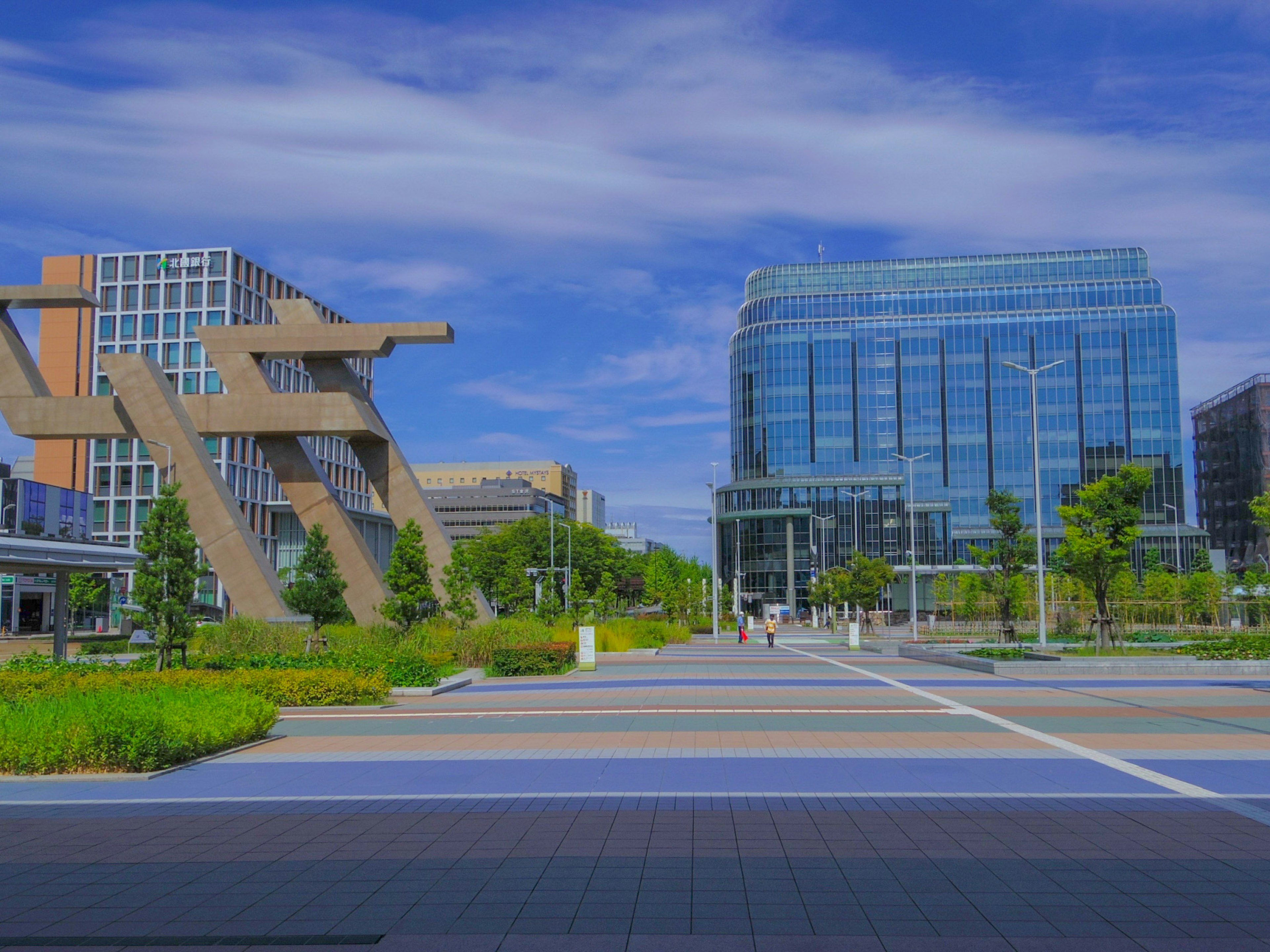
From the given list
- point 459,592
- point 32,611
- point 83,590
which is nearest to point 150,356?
point 32,611

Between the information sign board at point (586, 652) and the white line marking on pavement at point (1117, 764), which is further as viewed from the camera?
the information sign board at point (586, 652)

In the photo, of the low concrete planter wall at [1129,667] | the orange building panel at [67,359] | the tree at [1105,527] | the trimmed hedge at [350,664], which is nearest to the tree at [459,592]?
the trimmed hedge at [350,664]

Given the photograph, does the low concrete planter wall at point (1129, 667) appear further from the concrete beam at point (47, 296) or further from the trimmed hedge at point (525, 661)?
the concrete beam at point (47, 296)

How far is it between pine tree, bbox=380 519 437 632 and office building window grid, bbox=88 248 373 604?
4950 centimetres

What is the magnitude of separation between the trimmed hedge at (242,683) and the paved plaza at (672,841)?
239cm

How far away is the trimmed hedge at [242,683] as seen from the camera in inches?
668

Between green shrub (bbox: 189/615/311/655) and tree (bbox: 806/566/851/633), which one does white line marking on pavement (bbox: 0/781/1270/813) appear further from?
tree (bbox: 806/566/851/633)

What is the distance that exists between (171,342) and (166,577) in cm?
6542

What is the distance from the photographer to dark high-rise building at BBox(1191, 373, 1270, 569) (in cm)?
8569

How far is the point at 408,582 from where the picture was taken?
1179 inches

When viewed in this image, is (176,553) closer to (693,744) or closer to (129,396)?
(129,396)

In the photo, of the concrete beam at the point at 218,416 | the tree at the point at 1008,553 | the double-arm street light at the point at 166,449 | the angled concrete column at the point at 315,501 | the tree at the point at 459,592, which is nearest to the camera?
the double-arm street light at the point at 166,449

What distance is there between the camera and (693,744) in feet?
44.0

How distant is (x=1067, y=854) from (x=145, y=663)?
1865 cm
